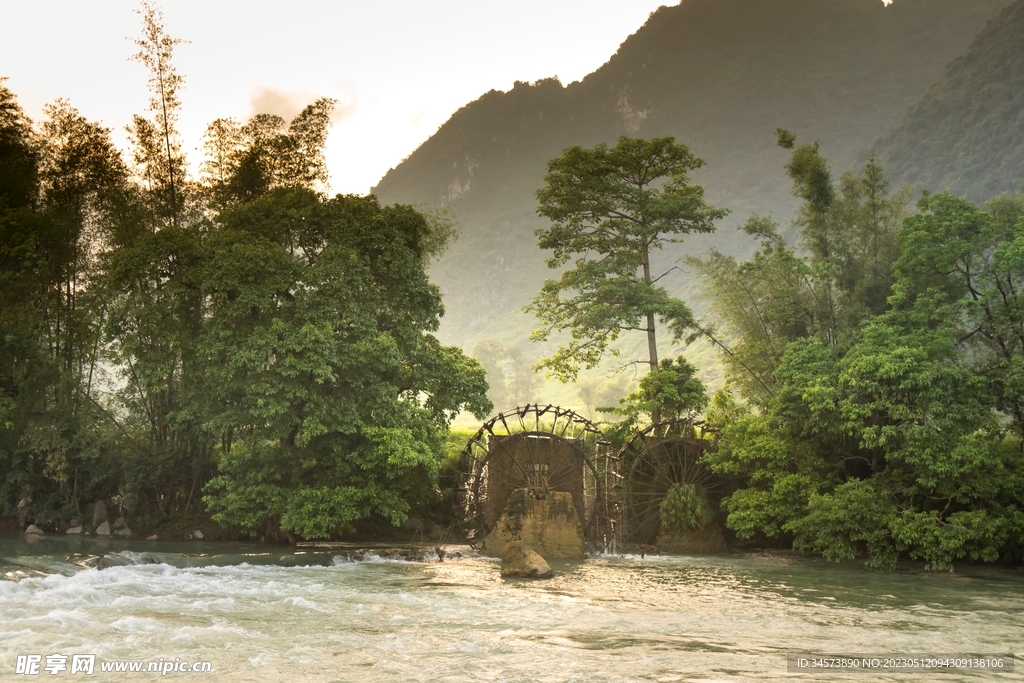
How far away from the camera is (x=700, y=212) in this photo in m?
31.7

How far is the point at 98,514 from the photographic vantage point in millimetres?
28734

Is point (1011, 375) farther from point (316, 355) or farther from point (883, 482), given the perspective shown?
point (316, 355)

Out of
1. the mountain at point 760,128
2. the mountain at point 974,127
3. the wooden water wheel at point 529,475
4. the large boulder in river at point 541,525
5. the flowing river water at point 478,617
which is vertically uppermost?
the mountain at point 760,128

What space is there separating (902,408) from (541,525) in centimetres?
1050

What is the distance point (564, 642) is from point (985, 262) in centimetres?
1639

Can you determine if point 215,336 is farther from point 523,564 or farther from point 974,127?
point 974,127

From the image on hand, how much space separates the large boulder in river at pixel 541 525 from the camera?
2442 centimetres

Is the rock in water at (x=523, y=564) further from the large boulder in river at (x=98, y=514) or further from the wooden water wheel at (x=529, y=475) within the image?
the large boulder in river at (x=98, y=514)

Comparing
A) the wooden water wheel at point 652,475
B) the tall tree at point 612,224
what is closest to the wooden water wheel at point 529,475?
the wooden water wheel at point 652,475

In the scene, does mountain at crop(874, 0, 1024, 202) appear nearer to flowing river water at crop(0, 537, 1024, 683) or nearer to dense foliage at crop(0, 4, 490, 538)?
dense foliage at crop(0, 4, 490, 538)

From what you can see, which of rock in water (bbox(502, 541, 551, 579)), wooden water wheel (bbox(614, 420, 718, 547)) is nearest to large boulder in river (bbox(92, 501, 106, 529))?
rock in water (bbox(502, 541, 551, 579))

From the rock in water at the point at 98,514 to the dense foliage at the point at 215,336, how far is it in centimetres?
36

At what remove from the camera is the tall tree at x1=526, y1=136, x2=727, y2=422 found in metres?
31.3

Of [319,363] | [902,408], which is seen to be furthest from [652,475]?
[319,363]
